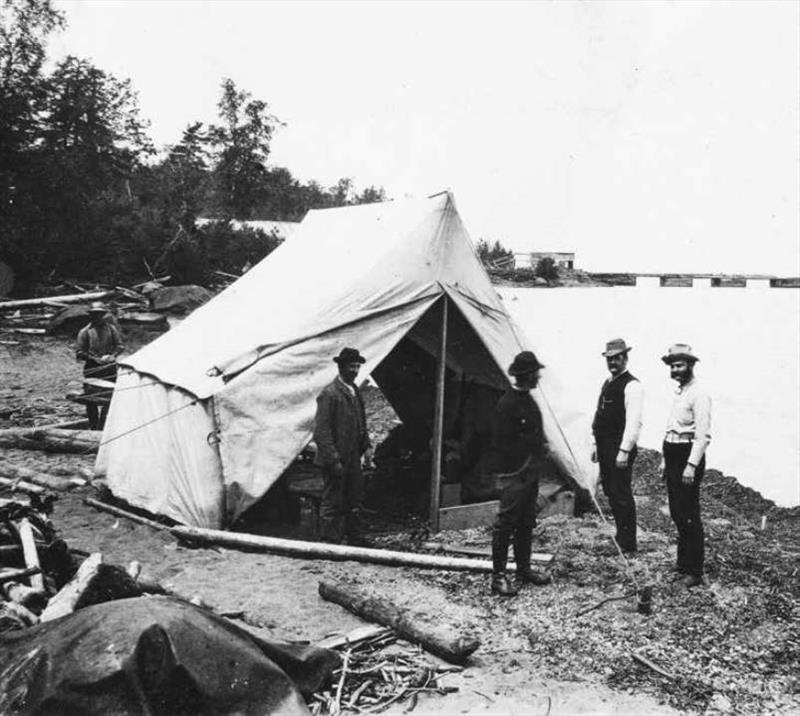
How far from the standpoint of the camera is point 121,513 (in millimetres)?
7719

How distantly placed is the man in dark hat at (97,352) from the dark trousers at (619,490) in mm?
7185

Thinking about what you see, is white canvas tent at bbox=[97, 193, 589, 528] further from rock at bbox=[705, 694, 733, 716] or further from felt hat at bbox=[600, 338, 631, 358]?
rock at bbox=[705, 694, 733, 716]

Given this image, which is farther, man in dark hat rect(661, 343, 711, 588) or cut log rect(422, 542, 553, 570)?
cut log rect(422, 542, 553, 570)

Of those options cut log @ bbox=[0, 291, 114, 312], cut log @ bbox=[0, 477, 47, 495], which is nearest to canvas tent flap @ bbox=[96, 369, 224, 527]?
cut log @ bbox=[0, 477, 47, 495]

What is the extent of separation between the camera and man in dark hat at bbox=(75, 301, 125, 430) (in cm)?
1099

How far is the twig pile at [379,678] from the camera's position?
3.95m

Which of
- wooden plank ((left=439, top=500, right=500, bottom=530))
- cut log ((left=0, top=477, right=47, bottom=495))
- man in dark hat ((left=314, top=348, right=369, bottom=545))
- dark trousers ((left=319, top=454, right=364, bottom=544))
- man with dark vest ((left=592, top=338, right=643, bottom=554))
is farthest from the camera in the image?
cut log ((left=0, top=477, right=47, bottom=495))

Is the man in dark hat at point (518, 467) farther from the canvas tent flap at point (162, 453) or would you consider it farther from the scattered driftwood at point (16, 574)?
the scattered driftwood at point (16, 574)

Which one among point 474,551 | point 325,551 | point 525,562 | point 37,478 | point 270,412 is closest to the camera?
point 525,562

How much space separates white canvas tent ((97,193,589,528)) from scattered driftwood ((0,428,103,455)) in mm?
1667

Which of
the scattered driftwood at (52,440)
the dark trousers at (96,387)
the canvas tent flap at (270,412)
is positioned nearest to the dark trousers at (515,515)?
the canvas tent flap at (270,412)

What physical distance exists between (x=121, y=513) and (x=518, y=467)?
4200 millimetres

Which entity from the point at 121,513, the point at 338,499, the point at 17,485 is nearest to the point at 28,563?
the point at 338,499

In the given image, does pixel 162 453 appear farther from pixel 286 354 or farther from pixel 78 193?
pixel 78 193
